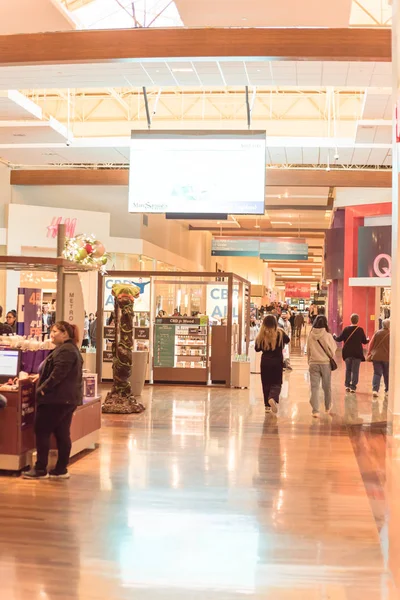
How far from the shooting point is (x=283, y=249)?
2627 centimetres

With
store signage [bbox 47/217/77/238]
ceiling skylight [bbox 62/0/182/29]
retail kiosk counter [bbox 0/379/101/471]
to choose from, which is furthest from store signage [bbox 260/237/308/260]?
retail kiosk counter [bbox 0/379/101/471]

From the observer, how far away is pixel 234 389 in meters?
13.6

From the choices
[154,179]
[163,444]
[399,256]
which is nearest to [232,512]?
[163,444]

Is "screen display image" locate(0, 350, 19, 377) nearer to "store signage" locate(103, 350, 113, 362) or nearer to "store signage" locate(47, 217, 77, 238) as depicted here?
"store signage" locate(103, 350, 113, 362)

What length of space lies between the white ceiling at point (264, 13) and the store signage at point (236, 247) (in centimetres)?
1554

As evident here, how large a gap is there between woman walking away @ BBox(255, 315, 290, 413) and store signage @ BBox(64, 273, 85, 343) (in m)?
3.03

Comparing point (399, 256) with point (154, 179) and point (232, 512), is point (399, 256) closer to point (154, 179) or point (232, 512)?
point (154, 179)

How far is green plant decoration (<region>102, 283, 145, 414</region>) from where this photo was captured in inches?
405

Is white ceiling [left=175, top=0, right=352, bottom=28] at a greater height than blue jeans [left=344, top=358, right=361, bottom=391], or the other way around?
white ceiling [left=175, top=0, right=352, bottom=28]

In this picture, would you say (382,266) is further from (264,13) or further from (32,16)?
(32,16)

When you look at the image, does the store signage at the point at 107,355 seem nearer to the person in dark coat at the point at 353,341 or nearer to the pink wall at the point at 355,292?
the person in dark coat at the point at 353,341

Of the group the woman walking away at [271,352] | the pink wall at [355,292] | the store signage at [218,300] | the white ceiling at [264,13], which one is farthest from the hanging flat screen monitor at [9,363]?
the pink wall at [355,292]

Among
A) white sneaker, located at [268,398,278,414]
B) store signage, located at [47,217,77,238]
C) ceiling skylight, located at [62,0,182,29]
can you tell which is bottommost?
white sneaker, located at [268,398,278,414]

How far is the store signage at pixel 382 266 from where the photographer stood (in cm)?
2350
